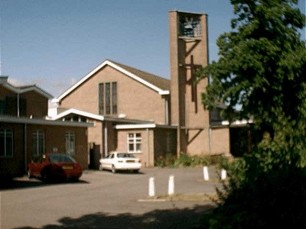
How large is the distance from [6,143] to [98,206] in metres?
13.3

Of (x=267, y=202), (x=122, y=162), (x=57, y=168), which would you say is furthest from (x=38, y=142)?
(x=267, y=202)

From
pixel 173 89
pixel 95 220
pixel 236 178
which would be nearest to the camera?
pixel 236 178

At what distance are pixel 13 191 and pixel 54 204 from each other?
193 inches

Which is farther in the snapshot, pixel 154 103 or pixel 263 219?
pixel 154 103

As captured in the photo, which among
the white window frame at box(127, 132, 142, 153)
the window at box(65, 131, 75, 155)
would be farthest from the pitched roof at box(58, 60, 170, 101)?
the window at box(65, 131, 75, 155)

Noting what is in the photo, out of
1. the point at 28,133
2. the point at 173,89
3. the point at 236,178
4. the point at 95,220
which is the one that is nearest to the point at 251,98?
the point at 95,220

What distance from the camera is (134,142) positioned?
A: 38.4 metres

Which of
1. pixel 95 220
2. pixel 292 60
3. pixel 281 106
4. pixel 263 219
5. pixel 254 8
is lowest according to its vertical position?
pixel 95 220

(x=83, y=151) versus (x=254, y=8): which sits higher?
(x=254, y=8)

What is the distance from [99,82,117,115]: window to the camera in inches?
1827

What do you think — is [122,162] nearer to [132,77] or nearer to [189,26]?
[132,77]

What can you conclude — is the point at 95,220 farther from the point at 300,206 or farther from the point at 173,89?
the point at 173,89

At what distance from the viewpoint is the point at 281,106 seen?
15477 mm

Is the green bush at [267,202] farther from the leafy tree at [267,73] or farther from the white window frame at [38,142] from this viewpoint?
the white window frame at [38,142]
